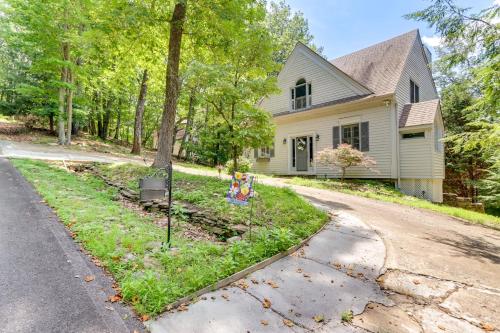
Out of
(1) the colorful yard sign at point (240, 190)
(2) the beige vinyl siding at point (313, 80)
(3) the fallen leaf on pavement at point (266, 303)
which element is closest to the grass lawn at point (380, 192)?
(2) the beige vinyl siding at point (313, 80)

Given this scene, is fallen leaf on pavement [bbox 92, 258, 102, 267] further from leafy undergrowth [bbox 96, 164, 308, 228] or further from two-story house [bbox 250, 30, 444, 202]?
two-story house [bbox 250, 30, 444, 202]

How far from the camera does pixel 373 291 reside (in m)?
3.18

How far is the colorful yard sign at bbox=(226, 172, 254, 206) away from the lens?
444cm

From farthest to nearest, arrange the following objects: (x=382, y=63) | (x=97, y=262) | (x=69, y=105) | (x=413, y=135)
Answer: (x=69, y=105) < (x=382, y=63) < (x=413, y=135) < (x=97, y=262)

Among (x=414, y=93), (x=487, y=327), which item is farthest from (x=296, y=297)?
(x=414, y=93)

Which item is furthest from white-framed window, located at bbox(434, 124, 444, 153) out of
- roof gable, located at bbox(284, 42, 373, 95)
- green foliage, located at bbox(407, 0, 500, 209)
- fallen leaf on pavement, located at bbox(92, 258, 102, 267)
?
fallen leaf on pavement, located at bbox(92, 258, 102, 267)

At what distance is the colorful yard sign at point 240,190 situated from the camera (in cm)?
444

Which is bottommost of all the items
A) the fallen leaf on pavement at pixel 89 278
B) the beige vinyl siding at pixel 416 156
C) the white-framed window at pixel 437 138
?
the fallen leaf on pavement at pixel 89 278

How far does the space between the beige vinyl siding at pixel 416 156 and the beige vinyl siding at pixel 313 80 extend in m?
3.08

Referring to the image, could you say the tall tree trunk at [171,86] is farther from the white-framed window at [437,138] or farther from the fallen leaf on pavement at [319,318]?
the white-framed window at [437,138]

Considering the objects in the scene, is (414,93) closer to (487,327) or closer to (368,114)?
(368,114)

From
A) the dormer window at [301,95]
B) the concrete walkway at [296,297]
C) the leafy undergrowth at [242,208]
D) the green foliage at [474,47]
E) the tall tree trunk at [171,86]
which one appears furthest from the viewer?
the dormer window at [301,95]

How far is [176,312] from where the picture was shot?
8.28ft

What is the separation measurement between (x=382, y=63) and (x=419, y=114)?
3.61 m
